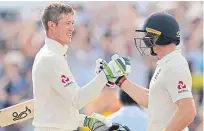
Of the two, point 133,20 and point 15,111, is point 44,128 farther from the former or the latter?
point 133,20

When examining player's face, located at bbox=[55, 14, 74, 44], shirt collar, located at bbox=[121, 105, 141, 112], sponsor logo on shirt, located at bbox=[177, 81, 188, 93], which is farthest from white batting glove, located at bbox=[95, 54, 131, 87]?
shirt collar, located at bbox=[121, 105, 141, 112]

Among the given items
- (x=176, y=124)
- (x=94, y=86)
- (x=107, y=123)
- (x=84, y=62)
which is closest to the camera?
(x=176, y=124)

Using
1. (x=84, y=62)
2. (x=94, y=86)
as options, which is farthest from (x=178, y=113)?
(x=84, y=62)

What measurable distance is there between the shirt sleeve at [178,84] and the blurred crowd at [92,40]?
419cm

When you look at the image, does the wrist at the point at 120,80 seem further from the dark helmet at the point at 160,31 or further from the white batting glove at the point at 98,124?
the dark helmet at the point at 160,31

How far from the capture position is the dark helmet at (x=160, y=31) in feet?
18.0

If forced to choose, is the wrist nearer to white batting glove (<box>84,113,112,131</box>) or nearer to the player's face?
white batting glove (<box>84,113,112,131</box>)

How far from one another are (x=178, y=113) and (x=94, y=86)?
0.81 meters

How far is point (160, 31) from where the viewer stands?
5508 millimetres

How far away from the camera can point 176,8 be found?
10078mm

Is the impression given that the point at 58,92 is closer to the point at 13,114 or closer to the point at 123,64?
the point at 123,64

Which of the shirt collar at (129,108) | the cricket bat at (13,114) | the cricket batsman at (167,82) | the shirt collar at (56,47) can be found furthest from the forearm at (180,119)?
the shirt collar at (129,108)

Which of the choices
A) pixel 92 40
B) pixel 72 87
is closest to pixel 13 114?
pixel 72 87

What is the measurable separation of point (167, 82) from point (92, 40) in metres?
5.02
